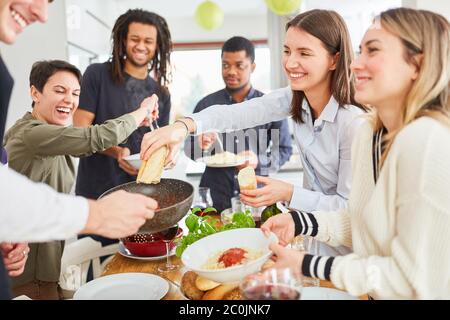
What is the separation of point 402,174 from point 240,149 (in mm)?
2044

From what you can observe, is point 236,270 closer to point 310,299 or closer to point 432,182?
point 310,299

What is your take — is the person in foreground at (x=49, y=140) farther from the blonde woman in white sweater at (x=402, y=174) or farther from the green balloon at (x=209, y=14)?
the green balloon at (x=209, y=14)

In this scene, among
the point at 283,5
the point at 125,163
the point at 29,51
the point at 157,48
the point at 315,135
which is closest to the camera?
the point at 315,135

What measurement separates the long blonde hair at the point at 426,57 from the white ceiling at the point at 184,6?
15.6ft

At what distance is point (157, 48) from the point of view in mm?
A: 2516

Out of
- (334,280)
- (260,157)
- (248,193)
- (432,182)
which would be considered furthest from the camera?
(260,157)

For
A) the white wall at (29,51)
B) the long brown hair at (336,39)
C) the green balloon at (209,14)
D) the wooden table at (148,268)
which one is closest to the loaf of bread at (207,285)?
the wooden table at (148,268)

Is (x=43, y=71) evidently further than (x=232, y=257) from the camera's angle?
Yes

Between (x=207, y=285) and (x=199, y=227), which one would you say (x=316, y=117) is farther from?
(x=207, y=285)

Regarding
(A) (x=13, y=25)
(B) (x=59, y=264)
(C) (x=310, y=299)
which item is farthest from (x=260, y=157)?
(A) (x=13, y=25)

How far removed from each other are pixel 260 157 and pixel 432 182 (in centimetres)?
203

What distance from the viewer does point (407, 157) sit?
0.88 meters

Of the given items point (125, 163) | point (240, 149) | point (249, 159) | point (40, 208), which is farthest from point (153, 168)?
point (240, 149)

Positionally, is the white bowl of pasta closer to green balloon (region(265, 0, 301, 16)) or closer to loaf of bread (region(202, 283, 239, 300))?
loaf of bread (region(202, 283, 239, 300))
